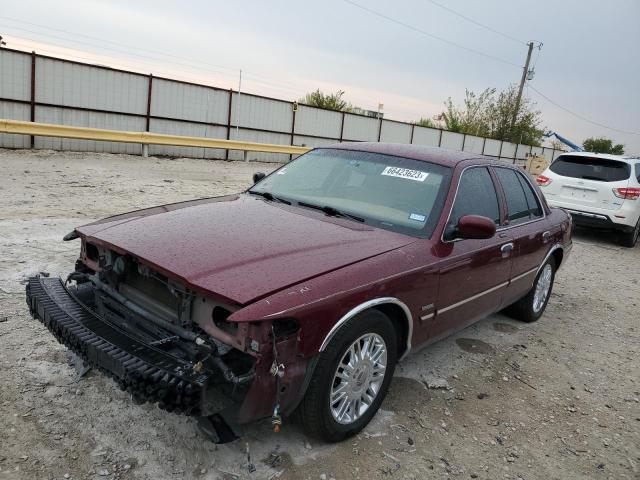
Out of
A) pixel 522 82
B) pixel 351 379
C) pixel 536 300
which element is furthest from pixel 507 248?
pixel 522 82

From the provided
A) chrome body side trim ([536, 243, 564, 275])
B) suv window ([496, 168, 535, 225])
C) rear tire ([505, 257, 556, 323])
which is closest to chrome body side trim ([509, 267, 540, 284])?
chrome body side trim ([536, 243, 564, 275])

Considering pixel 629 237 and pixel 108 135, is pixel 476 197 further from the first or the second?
pixel 108 135

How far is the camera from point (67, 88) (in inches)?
575

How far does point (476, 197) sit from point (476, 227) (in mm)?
724

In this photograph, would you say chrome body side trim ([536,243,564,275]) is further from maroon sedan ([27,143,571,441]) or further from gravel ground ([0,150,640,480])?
maroon sedan ([27,143,571,441])

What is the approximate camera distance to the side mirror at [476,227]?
3398mm

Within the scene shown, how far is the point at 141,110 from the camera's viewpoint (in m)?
16.2

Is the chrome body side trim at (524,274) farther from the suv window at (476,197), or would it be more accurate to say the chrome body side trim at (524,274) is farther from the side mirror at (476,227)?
the side mirror at (476,227)

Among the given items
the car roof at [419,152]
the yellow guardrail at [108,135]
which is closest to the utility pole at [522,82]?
the yellow guardrail at [108,135]

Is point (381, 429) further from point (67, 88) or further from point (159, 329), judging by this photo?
point (67, 88)

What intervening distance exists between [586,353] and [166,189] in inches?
310

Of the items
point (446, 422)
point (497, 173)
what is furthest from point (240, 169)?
point (446, 422)

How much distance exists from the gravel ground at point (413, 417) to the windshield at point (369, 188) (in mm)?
1206

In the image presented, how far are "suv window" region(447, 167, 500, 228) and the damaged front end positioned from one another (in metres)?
1.75
